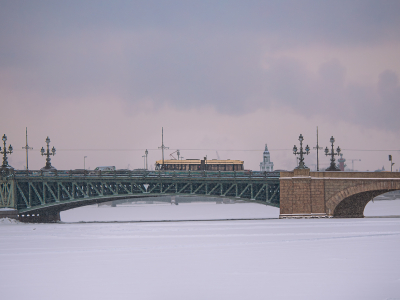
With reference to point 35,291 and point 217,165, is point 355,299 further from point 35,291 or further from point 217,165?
point 217,165

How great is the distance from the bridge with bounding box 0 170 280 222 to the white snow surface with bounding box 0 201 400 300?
38.7 feet

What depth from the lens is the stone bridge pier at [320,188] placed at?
48469 millimetres

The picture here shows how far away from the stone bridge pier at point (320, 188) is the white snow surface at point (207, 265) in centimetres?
848

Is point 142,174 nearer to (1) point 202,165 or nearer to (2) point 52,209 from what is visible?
(2) point 52,209

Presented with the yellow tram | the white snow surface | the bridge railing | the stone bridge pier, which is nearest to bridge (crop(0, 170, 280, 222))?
the bridge railing

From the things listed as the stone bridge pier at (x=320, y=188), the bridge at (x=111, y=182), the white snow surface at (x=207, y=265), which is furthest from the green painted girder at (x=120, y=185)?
the white snow surface at (x=207, y=265)

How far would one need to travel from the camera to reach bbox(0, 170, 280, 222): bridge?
52250mm

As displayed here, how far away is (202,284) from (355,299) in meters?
5.82

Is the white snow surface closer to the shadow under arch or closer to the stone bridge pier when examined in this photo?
the stone bridge pier

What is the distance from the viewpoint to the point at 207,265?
24984 mm

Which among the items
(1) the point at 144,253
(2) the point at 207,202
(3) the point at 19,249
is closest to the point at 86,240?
(3) the point at 19,249

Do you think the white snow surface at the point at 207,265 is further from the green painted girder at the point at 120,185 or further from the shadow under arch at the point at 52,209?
the shadow under arch at the point at 52,209

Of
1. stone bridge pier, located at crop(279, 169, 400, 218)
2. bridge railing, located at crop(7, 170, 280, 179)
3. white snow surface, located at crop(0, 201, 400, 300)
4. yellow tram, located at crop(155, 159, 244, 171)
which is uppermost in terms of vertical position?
yellow tram, located at crop(155, 159, 244, 171)

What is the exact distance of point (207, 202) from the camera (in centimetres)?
16600
